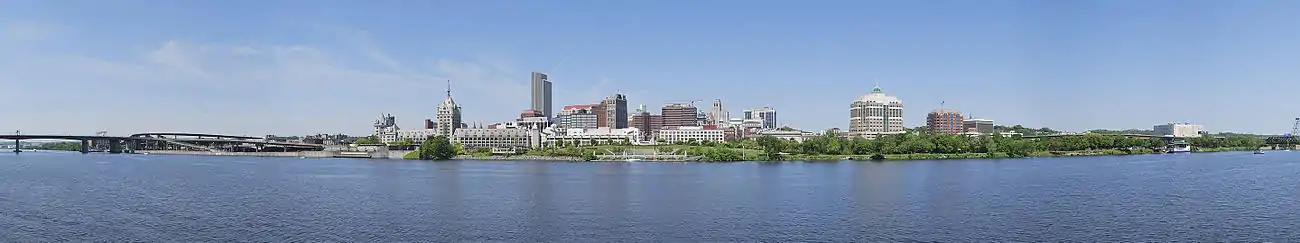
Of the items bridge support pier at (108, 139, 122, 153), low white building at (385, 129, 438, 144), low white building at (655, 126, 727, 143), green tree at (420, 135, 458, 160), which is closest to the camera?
green tree at (420, 135, 458, 160)

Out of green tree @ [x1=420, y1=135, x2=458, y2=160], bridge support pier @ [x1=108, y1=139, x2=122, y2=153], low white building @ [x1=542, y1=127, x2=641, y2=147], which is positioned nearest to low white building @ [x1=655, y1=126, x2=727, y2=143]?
low white building @ [x1=542, y1=127, x2=641, y2=147]

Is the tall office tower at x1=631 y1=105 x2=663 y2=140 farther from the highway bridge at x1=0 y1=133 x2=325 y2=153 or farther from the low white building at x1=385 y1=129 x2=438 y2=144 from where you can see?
the highway bridge at x1=0 y1=133 x2=325 y2=153

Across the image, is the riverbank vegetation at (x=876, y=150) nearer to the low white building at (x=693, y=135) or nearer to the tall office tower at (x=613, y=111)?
the low white building at (x=693, y=135)

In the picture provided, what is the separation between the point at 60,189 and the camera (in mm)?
23922

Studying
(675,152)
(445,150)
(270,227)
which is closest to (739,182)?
(270,227)

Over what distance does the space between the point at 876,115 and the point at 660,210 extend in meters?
76.9

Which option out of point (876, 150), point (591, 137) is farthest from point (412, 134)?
point (876, 150)

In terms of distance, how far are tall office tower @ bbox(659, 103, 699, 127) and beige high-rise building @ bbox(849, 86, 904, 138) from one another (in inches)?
833

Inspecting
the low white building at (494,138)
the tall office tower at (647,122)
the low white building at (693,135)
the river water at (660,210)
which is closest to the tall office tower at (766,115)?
the tall office tower at (647,122)

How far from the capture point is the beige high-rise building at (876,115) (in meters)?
90.9

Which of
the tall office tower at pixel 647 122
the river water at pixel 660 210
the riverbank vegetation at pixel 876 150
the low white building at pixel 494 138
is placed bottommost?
the river water at pixel 660 210

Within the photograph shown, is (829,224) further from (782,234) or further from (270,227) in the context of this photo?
(270,227)

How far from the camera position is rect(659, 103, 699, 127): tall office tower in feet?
357

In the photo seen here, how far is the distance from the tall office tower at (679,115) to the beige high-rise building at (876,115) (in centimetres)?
2117
